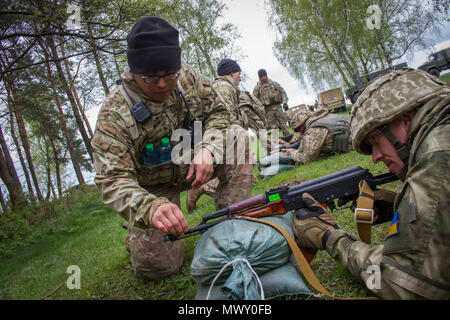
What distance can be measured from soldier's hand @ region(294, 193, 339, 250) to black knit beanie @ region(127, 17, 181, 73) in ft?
5.17

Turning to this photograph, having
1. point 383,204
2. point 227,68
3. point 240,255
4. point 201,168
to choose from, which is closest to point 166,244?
point 201,168

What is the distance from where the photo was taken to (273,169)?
613cm

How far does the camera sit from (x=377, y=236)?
2.42 metres

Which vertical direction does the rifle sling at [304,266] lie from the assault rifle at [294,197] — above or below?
below

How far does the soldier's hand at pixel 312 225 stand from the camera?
1975mm

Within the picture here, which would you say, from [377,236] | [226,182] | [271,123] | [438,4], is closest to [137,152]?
[226,182]

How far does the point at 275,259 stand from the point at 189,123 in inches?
68.8

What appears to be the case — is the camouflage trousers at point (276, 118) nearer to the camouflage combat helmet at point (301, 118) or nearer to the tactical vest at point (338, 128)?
the camouflage combat helmet at point (301, 118)

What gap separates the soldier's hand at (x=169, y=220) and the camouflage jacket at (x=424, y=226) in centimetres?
115

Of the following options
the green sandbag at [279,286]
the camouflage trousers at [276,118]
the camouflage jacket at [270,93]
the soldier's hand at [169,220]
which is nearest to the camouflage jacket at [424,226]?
the green sandbag at [279,286]

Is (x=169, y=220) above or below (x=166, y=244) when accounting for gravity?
above

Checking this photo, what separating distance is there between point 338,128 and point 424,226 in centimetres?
464

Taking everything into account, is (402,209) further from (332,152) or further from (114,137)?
(332,152)

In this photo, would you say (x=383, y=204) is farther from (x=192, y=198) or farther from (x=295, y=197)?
(x=192, y=198)
